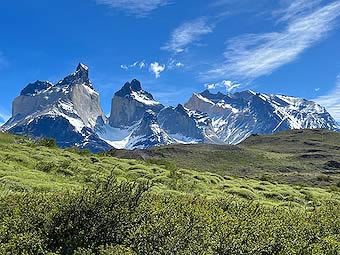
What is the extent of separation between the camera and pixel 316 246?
1250cm

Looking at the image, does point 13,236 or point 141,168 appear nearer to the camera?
point 13,236

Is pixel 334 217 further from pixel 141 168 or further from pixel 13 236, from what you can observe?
pixel 141 168

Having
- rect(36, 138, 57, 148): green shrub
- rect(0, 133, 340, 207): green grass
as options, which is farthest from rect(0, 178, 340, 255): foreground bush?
rect(36, 138, 57, 148): green shrub

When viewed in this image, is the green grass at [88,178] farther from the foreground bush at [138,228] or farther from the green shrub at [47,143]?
the foreground bush at [138,228]

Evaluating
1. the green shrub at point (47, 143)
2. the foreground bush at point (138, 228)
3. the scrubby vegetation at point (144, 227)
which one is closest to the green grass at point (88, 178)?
the green shrub at point (47, 143)

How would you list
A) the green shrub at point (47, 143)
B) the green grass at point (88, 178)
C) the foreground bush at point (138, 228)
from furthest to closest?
1. the green shrub at point (47, 143)
2. the green grass at point (88, 178)
3. the foreground bush at point (138, 228)

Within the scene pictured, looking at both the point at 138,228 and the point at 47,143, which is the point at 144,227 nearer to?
the point at 138,228

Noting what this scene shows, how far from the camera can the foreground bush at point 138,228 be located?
12469mm

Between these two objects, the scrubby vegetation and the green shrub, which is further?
the green shrub

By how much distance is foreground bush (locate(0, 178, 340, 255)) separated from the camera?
40.9 ft

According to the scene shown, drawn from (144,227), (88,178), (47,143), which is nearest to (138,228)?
(144,227)

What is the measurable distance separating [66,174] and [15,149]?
382 inches

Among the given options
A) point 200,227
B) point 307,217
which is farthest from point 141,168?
point 200,227

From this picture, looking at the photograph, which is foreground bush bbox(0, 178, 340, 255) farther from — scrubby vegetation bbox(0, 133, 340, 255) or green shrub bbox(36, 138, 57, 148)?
green shrub bbox(36, 138, 57, 148)
